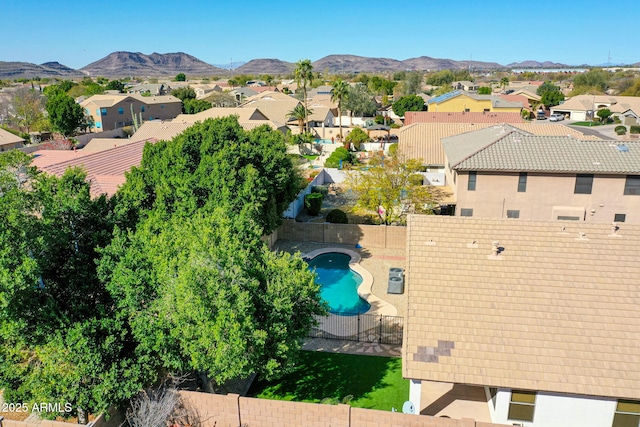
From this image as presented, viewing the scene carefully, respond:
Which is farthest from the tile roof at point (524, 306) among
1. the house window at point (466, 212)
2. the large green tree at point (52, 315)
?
the house window at point (466, 212)

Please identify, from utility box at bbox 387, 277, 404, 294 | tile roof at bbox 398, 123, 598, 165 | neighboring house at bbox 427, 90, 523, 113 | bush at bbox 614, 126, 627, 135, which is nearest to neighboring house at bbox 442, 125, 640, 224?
utility box at bbox 387, 277, 404, 294

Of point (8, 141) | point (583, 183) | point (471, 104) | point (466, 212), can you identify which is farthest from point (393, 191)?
point (471, 104)

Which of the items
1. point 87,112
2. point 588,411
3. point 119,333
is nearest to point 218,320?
point 119,333

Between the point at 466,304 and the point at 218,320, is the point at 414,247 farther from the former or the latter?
the point at 218,320

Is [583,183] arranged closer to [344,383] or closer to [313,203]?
[313,203]

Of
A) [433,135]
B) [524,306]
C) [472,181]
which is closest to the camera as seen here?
[524,306]

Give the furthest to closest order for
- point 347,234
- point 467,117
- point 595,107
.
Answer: point 595,107 < point 467,117 < point 347,234
